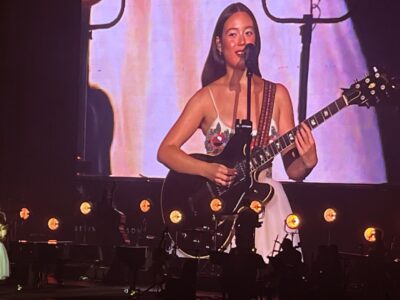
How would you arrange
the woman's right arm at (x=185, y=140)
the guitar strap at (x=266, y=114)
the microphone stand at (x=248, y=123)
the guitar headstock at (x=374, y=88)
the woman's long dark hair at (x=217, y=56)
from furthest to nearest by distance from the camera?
the woman's long dark hair at (x=217, y=56) → the woman's right arm at (x=185, y=140) → the guitar strap at (x=266, y=114) → the guitar headstock at (x=374, y=88) → the microphone stand at (x=248, y=123)

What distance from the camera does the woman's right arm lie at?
14719mm

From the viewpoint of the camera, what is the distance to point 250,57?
14.7 m

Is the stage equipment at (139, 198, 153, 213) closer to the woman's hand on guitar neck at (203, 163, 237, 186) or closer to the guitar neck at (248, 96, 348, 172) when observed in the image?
the woman's hand on guitar neck at (203, 163, 237, 186)

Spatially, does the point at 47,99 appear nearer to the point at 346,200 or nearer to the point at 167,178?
the point at 167,178

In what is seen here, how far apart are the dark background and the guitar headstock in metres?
4.75

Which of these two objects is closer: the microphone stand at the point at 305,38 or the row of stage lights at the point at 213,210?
the row of stage lights at the point at 213,210

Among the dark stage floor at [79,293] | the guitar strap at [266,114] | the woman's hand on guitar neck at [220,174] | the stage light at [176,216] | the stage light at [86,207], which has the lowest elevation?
the dark stage floor at [79,293]

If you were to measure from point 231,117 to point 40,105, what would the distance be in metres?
3.79

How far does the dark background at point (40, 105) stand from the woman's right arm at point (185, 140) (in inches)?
69.7

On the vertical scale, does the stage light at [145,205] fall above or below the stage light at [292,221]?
above

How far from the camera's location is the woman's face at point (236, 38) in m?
14.8

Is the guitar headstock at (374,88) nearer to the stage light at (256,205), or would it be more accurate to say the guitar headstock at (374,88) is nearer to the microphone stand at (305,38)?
the microphone stand at (305,38)

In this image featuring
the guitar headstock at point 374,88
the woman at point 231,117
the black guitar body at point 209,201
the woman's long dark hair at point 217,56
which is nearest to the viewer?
the guitar headstock at point 374,88

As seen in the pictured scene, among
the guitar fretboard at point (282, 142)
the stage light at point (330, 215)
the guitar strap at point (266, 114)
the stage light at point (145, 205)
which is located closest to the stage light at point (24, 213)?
the stage light at point (145, 205)
